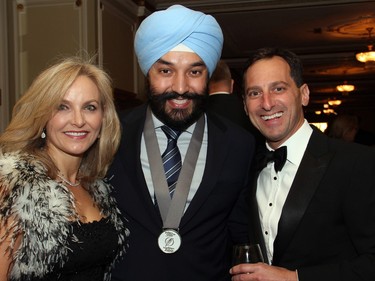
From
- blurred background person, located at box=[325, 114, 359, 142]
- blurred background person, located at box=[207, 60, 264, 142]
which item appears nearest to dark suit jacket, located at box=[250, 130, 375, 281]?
blurred background person, located at box=[207, 60, 264, 142]

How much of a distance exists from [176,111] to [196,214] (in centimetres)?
49

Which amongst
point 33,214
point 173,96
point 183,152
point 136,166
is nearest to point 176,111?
point 173,96

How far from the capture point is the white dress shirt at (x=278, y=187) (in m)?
2.05

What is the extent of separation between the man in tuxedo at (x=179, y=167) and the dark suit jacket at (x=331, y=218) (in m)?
0.42

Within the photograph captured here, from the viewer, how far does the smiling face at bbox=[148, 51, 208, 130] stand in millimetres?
2355

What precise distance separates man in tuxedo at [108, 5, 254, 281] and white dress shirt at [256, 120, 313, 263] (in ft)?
0.86

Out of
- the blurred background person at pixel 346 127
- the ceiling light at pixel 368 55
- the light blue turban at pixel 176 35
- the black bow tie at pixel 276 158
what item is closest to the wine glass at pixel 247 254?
the black bow tie at pixel 276 158

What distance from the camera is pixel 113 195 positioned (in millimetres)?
2334

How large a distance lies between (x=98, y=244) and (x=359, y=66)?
14.5 metres

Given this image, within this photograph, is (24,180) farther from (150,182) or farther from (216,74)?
(216,74)

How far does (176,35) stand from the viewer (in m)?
2.36

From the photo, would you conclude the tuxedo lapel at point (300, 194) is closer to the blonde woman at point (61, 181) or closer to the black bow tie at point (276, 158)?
the black bow tie at point (276, 158)

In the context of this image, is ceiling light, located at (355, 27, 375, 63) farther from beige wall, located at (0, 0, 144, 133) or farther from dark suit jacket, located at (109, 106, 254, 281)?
dark suit jacket, located at (109, 106, 254, 281)

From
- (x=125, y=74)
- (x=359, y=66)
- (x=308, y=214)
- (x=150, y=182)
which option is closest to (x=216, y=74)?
(x=150, y=182)
